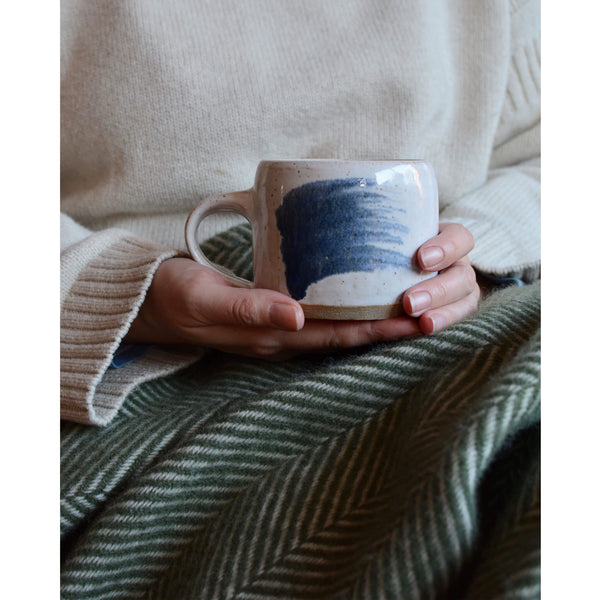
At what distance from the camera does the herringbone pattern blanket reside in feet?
0.94

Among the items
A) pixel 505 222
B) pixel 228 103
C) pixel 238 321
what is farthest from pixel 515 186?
pixel 238 321

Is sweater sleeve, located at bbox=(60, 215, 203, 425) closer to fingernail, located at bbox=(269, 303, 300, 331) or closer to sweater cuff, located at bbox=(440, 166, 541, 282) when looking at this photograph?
fingernail, located at bbox=(269, 303, 300, 331)

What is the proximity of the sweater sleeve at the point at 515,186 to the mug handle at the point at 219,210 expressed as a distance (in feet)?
0.89

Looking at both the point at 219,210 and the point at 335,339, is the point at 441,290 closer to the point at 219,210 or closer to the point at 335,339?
the point at 335,339

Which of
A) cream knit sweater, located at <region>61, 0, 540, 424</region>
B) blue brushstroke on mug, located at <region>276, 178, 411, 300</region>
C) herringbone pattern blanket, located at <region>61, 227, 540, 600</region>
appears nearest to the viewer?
herringbone pattern blanket, located at <region>61, 227, 540, 600</region>

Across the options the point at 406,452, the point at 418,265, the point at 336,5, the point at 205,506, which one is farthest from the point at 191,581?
the point at 336,5

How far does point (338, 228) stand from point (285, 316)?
0.07 m

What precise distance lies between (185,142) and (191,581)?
469mm

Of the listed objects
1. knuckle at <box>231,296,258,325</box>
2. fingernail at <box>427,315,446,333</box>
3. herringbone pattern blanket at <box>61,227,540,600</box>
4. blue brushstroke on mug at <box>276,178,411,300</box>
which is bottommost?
herringbone pattern blanket at <box>61,227,540,600</box>

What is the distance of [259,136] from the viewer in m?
0.68

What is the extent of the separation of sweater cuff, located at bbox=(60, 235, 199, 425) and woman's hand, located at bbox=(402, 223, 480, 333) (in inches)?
9.0

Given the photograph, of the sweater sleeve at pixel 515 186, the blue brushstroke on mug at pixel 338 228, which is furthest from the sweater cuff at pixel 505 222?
the blue brushstroke on mug at pixel 338 228

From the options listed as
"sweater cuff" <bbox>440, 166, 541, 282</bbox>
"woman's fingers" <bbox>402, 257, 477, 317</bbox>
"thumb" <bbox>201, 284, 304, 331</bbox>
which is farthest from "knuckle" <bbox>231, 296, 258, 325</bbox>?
"sweater cuff" <bbox>440, 166, 541, 282</bbox>

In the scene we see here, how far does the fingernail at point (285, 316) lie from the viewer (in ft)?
1.37
